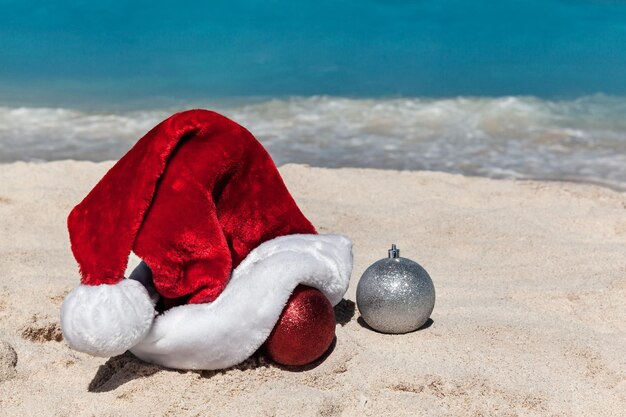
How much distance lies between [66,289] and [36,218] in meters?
1.33

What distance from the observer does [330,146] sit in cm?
859

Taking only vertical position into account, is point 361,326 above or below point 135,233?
below

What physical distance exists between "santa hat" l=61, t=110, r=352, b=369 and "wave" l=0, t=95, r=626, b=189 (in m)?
4.62

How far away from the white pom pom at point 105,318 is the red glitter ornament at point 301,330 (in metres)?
0.46

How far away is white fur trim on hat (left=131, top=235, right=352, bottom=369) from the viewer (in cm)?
229

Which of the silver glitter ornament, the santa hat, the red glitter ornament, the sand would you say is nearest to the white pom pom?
the santa hat

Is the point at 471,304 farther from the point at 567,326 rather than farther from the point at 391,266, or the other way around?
the point at 391,266

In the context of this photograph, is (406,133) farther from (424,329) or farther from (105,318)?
(105,318)

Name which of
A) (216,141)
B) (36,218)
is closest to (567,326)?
(216,141)

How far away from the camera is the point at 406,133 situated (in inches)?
378

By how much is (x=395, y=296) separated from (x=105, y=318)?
3.60ft

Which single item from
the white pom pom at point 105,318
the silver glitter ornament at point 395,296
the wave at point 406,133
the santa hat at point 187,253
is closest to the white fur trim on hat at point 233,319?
the santa hat at point 187,253

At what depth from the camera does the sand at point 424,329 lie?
228 cm

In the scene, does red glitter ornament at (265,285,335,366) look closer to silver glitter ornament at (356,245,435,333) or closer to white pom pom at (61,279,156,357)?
silver glitter ornament at (356,245,435,333)
